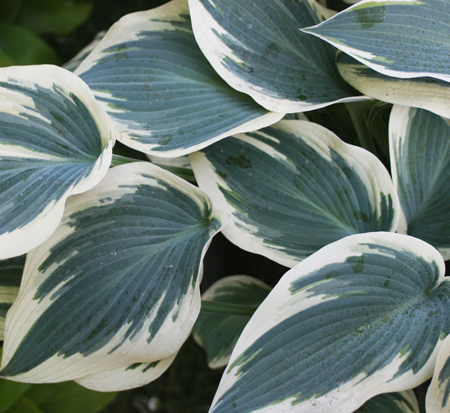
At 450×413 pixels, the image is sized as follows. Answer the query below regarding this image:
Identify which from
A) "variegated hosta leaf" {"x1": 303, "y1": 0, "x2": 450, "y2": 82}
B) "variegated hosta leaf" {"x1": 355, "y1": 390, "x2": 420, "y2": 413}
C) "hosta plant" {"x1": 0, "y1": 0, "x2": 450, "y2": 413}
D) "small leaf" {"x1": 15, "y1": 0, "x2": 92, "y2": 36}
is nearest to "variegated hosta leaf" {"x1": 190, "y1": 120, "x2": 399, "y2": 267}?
"hosta plant" {"x1": 0, "y1": 0, "x2": 450, "y2": 413}

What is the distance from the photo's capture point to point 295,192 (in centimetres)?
49

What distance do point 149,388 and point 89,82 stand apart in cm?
75

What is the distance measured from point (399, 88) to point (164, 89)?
11.7 inches

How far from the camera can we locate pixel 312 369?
0.41 metres

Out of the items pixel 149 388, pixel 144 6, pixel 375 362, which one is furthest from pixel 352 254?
pixel 144 6

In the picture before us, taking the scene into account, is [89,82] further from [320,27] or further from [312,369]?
[312,369]

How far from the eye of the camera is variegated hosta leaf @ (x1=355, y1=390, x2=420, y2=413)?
0.52m

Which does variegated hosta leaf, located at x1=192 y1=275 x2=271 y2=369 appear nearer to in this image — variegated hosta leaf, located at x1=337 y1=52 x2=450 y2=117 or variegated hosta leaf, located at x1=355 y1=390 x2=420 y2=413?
variegated hosta leaf, located at x1=355 y1=390 x2=420 y2=413

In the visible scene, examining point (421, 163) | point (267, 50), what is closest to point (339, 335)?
point (421, 163)

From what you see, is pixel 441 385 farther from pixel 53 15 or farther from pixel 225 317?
pixel 53 15

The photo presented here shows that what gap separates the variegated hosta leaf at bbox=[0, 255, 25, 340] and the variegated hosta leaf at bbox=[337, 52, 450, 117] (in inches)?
19.5

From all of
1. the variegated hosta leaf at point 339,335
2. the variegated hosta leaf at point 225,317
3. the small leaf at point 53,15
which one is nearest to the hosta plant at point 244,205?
the variegated hosta leaf at point 339,335

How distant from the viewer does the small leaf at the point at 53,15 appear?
3.62 ft

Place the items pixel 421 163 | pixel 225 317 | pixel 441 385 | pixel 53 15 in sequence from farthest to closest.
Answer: pixel 53 15 < pixel 225 317 < pixel 421 163 < pixel 441 385
